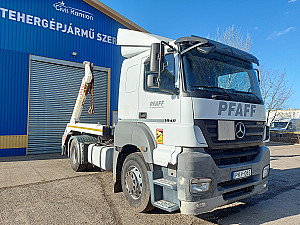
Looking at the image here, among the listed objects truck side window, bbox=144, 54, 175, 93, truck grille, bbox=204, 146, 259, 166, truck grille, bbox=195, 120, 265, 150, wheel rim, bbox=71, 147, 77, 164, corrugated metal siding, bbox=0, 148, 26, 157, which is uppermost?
truck side window, bbox=144, 54, 175, 93

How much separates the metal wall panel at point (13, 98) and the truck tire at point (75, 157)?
4.64 metres

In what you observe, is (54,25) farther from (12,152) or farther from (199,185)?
(199,185)

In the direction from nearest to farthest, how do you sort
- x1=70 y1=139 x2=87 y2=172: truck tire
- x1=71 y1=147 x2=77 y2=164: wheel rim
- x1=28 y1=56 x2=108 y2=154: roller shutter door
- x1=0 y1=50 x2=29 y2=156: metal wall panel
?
x1=70 y1=139 x2=87 y2=172: truck tire → x1=71 y1=147 x2=77 y2=164: wheel rim → x1=0 y1=50 x2=29 y2=156: metal wall panel → x1=28 y1=56 x2=108 y2=154: roller shutter door

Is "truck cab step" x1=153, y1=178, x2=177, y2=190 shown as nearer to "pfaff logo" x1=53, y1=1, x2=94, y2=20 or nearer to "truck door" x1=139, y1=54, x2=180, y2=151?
"truck door" x1=139, y1=54, x2=180, y2=151

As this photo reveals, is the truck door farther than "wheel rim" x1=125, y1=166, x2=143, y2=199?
No

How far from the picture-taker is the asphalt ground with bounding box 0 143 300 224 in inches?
146

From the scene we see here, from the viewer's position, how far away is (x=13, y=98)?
33.7 feet

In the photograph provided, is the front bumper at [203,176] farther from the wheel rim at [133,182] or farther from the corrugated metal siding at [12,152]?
the corrugated metal siding at [12,152]

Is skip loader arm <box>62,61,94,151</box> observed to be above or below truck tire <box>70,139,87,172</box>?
above

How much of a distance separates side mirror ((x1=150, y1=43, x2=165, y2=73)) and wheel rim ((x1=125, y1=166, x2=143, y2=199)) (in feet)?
5.86

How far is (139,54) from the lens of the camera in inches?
174

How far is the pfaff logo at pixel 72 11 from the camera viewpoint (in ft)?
37.5

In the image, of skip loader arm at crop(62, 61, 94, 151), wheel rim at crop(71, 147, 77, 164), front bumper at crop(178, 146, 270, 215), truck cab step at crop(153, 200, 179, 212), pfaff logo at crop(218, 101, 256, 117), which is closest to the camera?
front bumper at crop(178, 146, 270, 215)

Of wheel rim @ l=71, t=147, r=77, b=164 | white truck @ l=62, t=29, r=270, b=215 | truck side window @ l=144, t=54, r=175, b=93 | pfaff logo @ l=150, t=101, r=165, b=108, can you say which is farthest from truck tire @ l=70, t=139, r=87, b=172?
truck side window @ l=144, t=54, r=175, b=93
